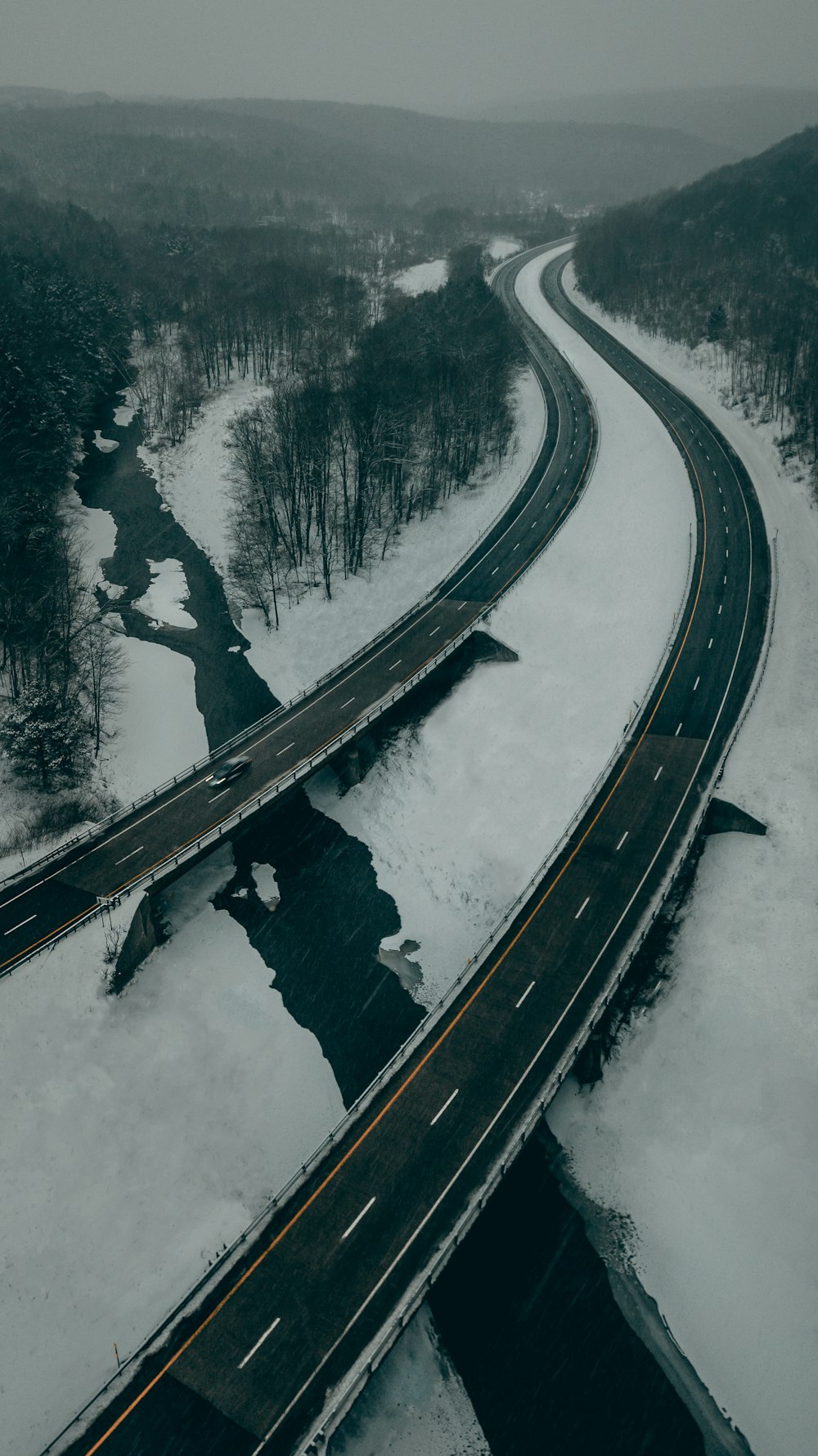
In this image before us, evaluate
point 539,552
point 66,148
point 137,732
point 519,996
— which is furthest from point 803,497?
point 66,148

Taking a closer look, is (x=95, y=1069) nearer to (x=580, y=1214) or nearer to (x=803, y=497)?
(x=580, y=1214)

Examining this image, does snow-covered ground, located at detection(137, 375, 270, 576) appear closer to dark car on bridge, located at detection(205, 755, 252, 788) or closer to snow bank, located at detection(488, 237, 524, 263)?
dark car on bridge, located at detection(205, 755, 252, 788)

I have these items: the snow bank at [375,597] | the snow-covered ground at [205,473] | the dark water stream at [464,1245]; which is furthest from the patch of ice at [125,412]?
the dark water stream at [464,1245]

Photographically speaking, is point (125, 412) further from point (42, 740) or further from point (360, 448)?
point (42, 740)

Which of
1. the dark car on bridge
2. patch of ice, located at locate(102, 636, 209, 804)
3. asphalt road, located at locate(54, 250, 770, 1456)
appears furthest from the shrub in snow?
asphalt road, located at locate(54, 250, 770, 1456)

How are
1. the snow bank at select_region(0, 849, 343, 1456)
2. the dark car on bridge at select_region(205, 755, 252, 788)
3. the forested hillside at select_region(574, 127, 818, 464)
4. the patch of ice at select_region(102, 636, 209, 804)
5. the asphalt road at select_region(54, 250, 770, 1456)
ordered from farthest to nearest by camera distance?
the forested hillside at select_region(574, 127, 818, 464) < the patch of ice at select_region(102, 636, 209, 804) < the dark car on bridge at select_region(205, 755, 252, 788) < the snow bank at select_region(0, 849, 343, 1456) < the asphalt road at select_region(54, 250, 770, 1456)

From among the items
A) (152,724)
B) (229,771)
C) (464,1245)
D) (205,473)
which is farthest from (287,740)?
(205,473)
